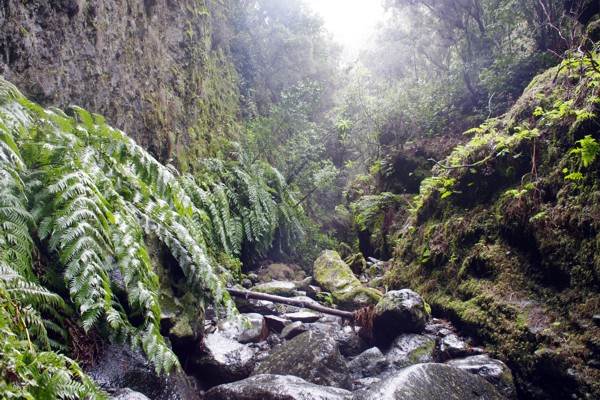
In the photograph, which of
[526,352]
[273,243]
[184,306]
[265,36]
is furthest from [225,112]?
[526,352]

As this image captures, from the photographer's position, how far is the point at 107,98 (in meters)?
3.81

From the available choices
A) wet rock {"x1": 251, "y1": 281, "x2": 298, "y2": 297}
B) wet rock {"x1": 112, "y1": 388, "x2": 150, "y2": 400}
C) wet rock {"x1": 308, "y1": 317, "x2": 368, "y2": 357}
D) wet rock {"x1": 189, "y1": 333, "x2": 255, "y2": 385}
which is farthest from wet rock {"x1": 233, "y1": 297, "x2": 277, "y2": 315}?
wet rock {"x1": 112, "y1": 388, "x2": 150, "y2": 400}

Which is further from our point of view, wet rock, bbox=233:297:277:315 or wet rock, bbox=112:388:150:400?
wet rock, bbox=233:297:277:315

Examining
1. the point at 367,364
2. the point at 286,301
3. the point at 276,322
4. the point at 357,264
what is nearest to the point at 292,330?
the point at 276,322

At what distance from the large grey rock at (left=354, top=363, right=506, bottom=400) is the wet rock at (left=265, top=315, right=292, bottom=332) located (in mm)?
1726

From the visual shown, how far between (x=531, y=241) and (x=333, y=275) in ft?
9.41

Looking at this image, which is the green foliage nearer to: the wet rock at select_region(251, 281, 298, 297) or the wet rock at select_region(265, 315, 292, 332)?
the wet rock at select_region(265, 315, 292, 332)

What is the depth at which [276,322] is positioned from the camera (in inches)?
160

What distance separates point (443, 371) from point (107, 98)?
392cm

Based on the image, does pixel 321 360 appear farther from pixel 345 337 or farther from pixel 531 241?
pixel 531 241

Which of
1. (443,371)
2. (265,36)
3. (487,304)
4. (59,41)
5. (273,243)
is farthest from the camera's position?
(265,36)

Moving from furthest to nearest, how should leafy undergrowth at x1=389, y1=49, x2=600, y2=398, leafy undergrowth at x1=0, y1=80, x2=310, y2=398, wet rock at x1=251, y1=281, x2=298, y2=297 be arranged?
wet rock at x1=251, y1=281, x2=298, y2=297 → leafy undergrowth at x1=389, y1=49, x2=600, y2=398 → leafy undergrowth at x1=0, y1=80, x2=310, y2=398

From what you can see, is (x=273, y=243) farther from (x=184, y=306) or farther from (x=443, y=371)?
(x=443, y=371)

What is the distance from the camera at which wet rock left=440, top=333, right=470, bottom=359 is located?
3.28m
